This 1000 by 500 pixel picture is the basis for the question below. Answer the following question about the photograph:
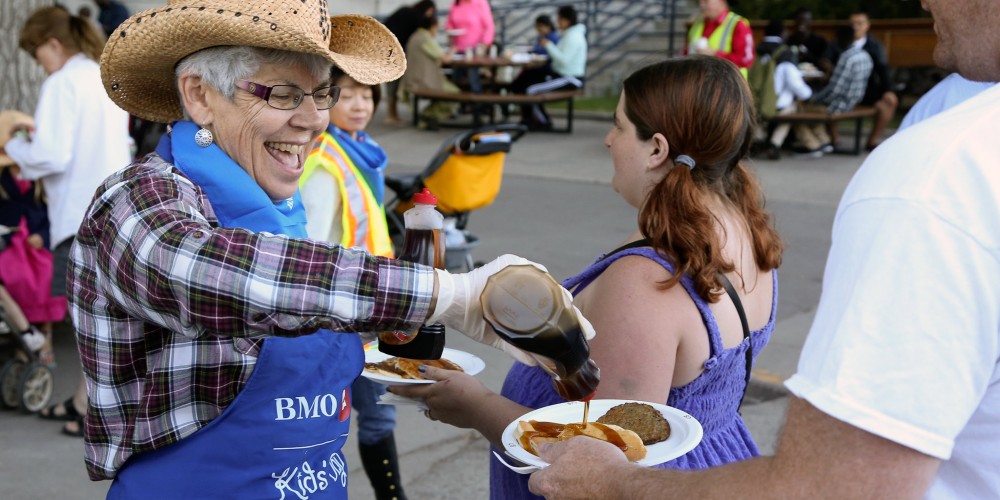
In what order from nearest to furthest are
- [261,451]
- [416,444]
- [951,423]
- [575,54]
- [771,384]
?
[951,423] < [261,451] < [416,444] < [771,384] < [575,54]

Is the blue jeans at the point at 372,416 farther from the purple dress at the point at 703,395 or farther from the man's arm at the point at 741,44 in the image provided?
the man's arm at the point at 741,44

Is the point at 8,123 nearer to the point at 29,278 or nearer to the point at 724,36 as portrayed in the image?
the point at 29,278

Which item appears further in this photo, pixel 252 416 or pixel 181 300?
pixel 252 416

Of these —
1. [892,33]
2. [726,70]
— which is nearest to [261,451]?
[726,70]

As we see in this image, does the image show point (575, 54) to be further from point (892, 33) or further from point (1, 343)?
point (1, 343)

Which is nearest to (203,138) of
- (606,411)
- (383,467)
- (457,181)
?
(606,411)

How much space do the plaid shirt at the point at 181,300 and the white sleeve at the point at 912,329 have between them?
74 cm

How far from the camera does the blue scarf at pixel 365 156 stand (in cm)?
428

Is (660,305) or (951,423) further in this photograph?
(660,305)

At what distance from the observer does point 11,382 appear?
5461 millimetres

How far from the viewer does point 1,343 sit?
6.20m

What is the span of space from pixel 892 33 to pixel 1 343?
16.1 metres

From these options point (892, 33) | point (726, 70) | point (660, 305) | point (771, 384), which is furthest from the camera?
point (892, 33)

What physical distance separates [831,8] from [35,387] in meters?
19.2
